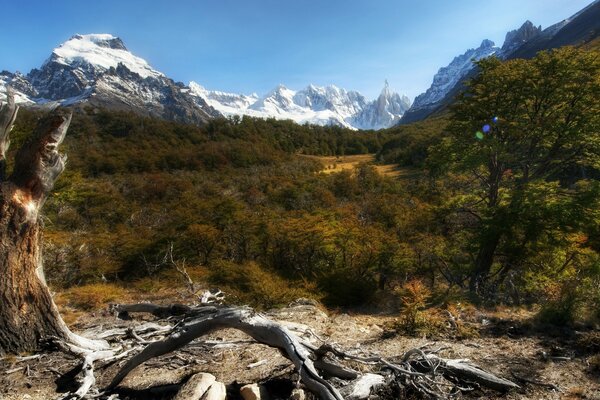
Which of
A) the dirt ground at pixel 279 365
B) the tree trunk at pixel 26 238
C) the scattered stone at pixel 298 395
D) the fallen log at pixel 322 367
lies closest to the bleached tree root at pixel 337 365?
the fallen log at pixel 322 367

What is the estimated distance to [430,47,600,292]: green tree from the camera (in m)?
9.61

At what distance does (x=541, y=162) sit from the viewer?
11789mm

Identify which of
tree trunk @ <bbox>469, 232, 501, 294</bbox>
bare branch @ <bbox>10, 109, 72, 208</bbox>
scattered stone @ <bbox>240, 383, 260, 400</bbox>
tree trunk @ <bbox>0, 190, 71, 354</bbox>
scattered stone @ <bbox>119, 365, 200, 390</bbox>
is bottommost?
tree trunk @ <bbox>469, 232, 501, 294</bbox>

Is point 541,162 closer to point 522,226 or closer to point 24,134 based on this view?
point 522,226

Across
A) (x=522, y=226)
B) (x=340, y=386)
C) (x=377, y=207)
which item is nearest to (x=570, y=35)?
(x=377, y=207)

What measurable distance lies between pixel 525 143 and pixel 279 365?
1109 cm

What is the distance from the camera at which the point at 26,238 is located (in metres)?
4.47

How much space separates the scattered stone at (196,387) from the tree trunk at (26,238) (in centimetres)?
190

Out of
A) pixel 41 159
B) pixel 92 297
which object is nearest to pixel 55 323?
pixel 41 159

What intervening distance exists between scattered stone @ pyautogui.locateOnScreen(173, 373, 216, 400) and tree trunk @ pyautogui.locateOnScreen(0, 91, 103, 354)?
190 centimetres

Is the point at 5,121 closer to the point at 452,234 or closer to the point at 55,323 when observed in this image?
the point at 55,323

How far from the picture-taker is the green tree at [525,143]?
9609mm

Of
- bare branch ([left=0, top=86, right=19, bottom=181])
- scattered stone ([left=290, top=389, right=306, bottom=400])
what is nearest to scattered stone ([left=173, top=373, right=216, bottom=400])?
scattered stone ([left=290, top=389, right=306, bottom=400])

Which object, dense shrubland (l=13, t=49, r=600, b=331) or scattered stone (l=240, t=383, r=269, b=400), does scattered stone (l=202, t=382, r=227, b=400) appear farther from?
dense shrubland (l=13, t=49, r=600, b=331)
